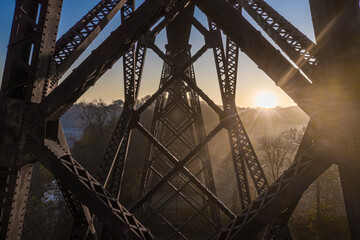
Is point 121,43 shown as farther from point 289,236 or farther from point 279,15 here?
point 289,236

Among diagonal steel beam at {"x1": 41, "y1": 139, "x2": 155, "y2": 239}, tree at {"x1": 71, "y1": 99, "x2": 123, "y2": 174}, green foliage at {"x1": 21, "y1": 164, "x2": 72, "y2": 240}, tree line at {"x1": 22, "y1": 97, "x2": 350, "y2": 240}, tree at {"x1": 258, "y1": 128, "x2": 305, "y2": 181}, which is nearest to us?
diagonal steel beam at {"x1": 41, "y1": 139, "x2": 155, "y2": 239}

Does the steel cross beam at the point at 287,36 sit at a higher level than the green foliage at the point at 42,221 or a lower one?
lower

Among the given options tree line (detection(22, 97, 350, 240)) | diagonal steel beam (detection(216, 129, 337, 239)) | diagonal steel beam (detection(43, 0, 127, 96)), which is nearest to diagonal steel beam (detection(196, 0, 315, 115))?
diagonal steel beam (detection(216, 129, 337, 239))

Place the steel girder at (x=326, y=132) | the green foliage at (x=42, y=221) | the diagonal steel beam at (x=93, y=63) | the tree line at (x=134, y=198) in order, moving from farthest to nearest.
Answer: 1. the green foliage at (x=42, y=221)
2. the tree line at (x=134, y=198)
3. the diagonal steel beam at (x=93, y=63)
4. the steel girder at (x=326, y=132)

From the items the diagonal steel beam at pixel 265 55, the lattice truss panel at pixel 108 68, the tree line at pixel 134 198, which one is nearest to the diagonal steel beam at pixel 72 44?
the lattice truss panel at pixel 108 68

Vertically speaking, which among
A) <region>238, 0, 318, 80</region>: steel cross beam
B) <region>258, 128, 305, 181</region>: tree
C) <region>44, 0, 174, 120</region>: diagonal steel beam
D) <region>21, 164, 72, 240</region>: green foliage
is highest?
<region>21, 164, 72, 240</region>: green foliage

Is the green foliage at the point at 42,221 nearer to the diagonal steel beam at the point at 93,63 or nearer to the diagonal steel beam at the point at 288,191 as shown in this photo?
the diagonal steel beam at the point at 93,63

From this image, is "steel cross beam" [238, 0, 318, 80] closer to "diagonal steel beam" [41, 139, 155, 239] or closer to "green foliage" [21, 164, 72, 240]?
"diagonal steel beam" [41, 139, 155, 239]

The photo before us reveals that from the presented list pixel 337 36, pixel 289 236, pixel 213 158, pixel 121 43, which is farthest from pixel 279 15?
pixel 213 158

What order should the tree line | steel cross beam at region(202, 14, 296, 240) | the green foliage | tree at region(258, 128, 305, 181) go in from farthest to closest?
tree at region(258, 128, 305, 181) → the green foliage → the tree line → steel cross beam at region(202, 14, 296, 240)

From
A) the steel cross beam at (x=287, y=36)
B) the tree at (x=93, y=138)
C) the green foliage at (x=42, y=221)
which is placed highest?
the tree at (x=93, y=138)

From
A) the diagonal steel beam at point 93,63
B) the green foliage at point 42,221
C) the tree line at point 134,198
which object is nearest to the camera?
the diagonal steel beam at point 93,63

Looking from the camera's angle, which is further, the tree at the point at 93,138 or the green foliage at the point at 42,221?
the tree at the point at 93,138

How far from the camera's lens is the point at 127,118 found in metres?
4.30
